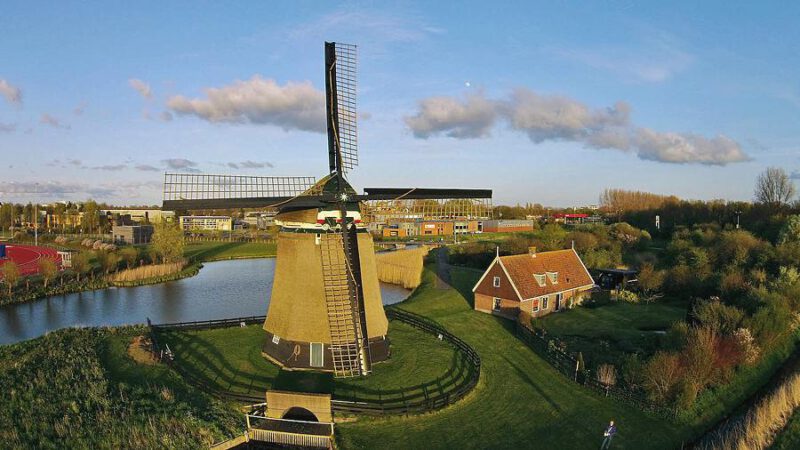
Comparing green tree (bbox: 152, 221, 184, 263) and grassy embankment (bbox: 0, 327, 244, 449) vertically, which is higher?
green tree (bbox: 152, 221, 184, 263)

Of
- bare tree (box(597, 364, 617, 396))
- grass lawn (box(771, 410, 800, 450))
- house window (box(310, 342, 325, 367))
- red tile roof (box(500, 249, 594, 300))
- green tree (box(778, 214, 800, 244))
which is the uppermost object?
green tree (box(778, 214, 800, 244))

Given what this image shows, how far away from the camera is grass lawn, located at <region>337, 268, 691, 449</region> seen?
11.8 metres

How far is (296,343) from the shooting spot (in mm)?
14867

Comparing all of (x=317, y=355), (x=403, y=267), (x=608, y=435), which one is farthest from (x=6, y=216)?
(x=608, y=435)

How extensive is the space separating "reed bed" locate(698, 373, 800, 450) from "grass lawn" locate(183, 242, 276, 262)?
→ 49737 millimetres

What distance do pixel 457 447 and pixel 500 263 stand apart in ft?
46.9

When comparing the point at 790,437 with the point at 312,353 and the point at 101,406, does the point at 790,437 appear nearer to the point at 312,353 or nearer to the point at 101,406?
the point at 312,353

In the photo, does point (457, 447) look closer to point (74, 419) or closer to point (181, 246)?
point (74, 419)

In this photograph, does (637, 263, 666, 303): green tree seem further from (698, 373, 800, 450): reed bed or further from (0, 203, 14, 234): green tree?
(0, 203, 14, 234): green tree

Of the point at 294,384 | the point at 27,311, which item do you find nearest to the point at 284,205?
the point at 294,384

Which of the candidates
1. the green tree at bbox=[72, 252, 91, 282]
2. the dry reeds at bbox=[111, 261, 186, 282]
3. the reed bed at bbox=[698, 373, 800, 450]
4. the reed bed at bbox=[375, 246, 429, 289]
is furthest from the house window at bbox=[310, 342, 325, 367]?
the green tree at bbox=[72, 252, 91, 282]

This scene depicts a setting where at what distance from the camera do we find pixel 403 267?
128 ft

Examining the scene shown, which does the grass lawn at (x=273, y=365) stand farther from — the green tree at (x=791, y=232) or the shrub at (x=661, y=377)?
the green tree at (x=791, y=232)

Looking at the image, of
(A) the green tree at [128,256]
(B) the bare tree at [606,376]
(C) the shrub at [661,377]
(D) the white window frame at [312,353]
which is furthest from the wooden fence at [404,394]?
(A) the green tree at [128,256]
